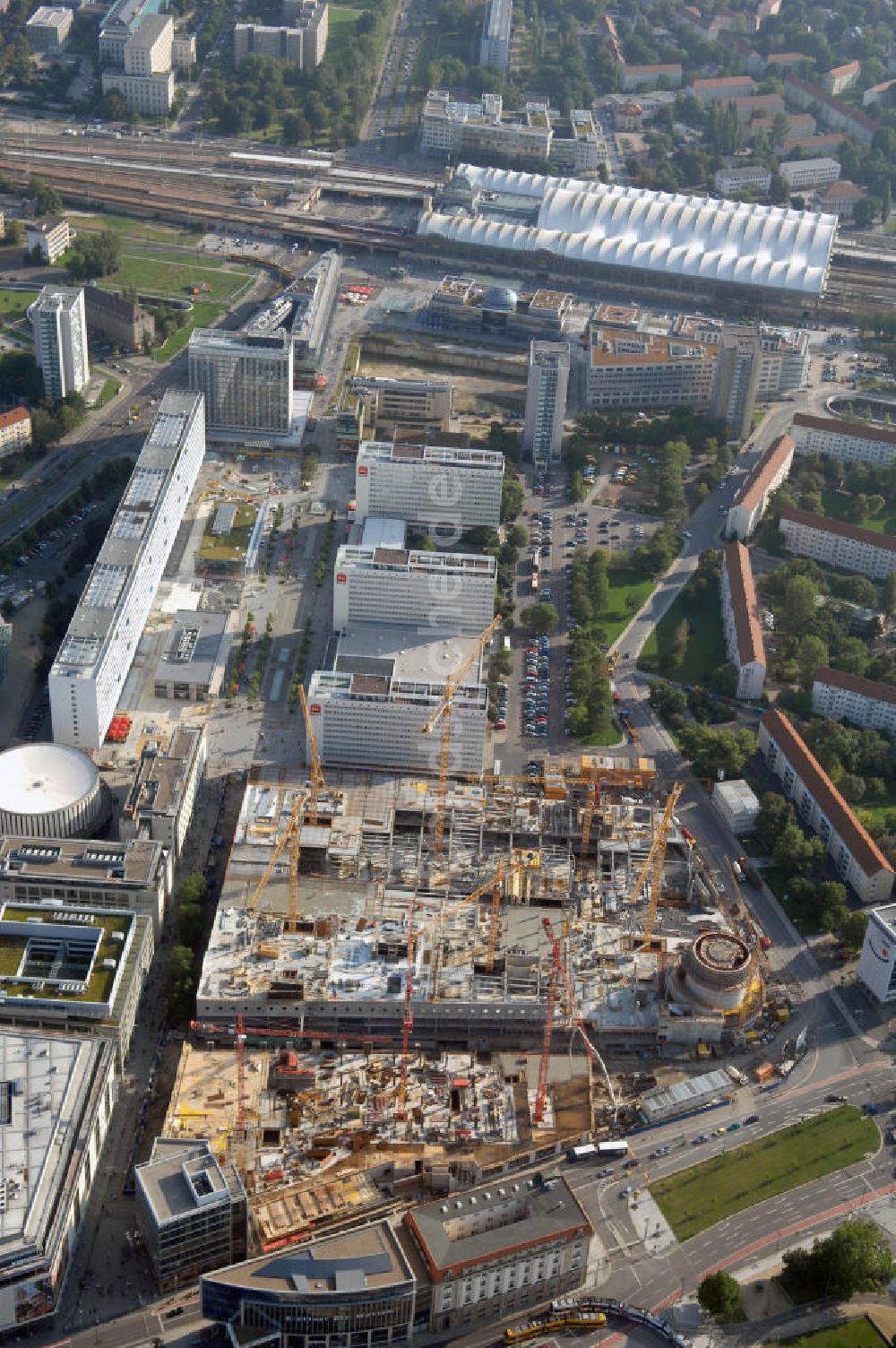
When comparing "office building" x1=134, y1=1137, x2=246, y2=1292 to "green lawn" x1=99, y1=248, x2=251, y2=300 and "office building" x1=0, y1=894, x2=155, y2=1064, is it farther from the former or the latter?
"green lawn" x1=99, y1=248, x2=251, y2=300

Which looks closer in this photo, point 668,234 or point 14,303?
point 14,303

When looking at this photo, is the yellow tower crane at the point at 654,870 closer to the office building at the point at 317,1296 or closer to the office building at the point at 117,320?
the office building at the point at 317,1296

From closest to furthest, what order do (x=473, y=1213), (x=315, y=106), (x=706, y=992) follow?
(x=473, y=1213)
(x=706, y=992)
(x=315, y=106)

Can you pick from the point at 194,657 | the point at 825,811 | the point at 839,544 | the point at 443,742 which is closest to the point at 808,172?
the point at 839,544

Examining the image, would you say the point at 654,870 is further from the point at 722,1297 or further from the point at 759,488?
the point at 759,488

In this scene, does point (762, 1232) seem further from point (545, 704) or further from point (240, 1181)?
point (545, 704)

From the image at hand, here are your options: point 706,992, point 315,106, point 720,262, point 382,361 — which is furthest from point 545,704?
point 315,106
